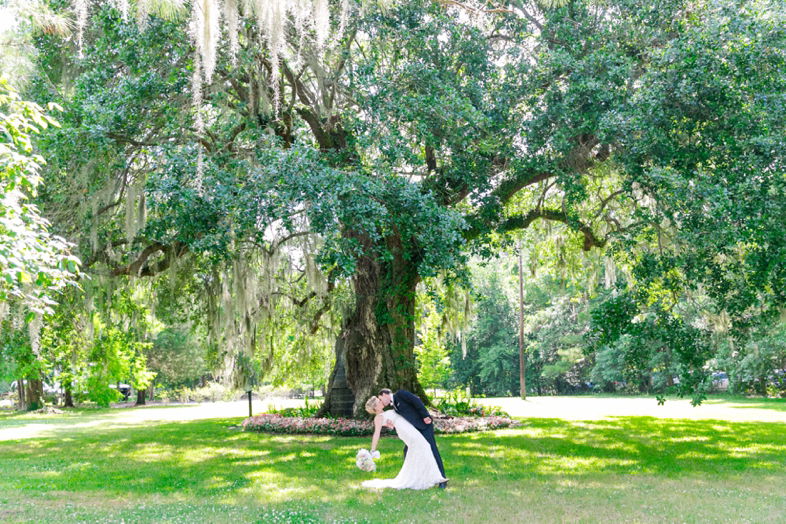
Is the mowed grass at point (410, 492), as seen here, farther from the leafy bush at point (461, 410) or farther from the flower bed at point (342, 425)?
the leafy bush at point (461, 410)

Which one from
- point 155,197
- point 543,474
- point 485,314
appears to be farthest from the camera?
point 485,314

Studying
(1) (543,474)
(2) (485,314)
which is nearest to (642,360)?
(1) (543,474)

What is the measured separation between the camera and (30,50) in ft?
28.7

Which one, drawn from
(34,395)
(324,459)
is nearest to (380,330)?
(324,459)

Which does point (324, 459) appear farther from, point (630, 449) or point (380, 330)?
point (630, 449)

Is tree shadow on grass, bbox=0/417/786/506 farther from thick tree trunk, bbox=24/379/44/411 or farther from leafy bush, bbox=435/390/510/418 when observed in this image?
thick tree trunk, bbox=24/379/44/411

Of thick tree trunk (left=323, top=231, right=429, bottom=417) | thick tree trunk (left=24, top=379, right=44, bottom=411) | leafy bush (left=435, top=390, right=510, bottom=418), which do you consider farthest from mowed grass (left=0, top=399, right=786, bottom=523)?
thick tree trunk (left=24, top=379, right=44, bottom=411)

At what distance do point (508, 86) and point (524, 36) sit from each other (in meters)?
1.53

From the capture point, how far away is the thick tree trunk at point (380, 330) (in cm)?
1268

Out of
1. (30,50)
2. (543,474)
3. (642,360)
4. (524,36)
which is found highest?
(524,36)

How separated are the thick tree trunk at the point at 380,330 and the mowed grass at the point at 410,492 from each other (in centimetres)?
156

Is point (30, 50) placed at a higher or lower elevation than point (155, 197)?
higher

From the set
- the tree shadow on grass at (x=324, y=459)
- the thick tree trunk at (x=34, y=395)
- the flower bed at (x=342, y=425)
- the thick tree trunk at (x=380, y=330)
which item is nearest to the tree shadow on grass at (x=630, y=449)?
the tree shadow on grass at (x=324, y=459)

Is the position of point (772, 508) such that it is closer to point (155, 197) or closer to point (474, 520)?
point (474, 520)
